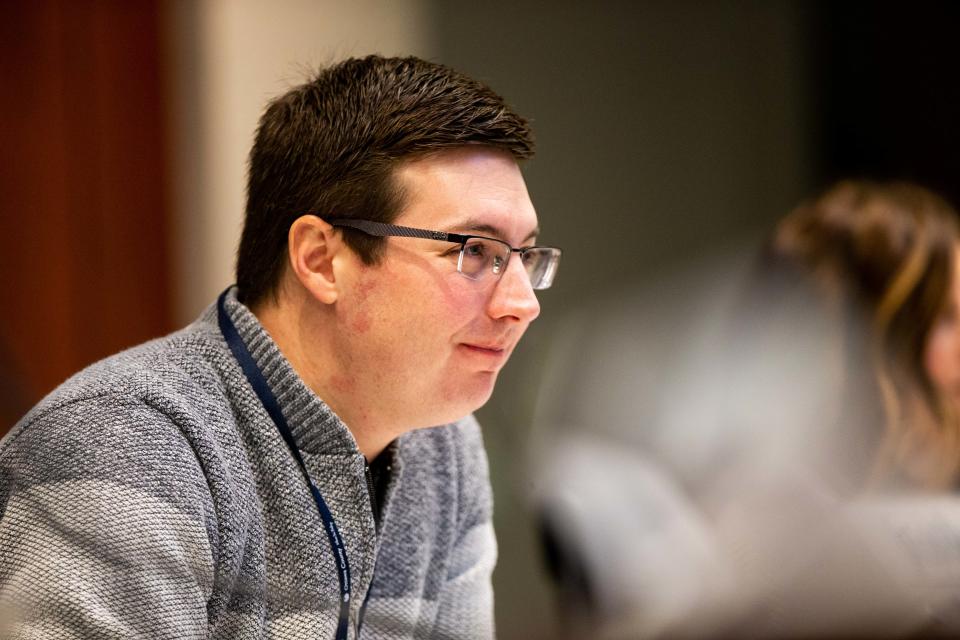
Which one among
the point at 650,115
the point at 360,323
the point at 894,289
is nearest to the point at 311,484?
the point at 360,323

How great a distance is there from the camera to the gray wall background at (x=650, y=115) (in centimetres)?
319

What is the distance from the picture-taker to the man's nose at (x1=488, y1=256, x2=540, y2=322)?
1311 mm

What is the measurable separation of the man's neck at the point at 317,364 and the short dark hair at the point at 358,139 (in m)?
0.05

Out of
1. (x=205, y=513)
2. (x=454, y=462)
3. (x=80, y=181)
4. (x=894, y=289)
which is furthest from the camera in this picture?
(x=80, y=181)

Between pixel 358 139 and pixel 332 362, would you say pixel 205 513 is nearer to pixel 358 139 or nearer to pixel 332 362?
pixel 332 362

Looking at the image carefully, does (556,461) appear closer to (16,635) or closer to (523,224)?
(523,224)

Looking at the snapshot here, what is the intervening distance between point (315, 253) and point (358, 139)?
14cm

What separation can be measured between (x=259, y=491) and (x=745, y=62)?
276 centimetres

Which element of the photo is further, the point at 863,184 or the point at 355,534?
the point at 863,184

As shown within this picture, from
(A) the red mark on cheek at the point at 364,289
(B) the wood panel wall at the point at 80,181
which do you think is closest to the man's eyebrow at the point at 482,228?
Answer: (A) the red mark on cheek at the point at 364,289

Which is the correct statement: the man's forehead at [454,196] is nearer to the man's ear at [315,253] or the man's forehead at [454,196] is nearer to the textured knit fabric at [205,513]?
the man's ear at [315,253]

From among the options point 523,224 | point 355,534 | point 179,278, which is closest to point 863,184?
point 523,224

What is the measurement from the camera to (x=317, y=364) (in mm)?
1352

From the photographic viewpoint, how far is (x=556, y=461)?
2.39 metres
